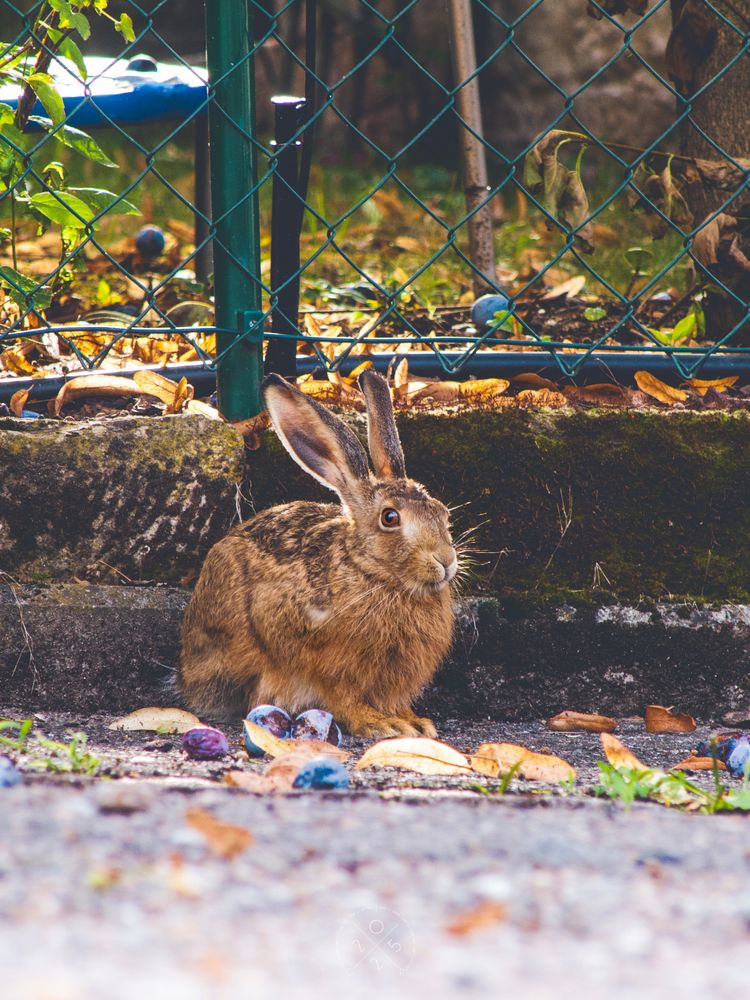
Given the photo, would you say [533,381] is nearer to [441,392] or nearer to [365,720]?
[441,392]

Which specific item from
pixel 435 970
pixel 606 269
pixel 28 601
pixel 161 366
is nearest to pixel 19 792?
pixel 435 970

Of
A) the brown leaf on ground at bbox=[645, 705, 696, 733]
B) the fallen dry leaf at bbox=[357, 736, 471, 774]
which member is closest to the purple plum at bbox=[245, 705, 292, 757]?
the fallen dry leaf at bbox=[357, 736, 471, 774]

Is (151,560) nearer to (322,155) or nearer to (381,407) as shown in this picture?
(381,407)

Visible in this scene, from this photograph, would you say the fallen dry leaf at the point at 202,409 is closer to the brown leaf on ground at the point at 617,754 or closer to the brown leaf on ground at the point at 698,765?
the brown leaf on ground at the point at 617,754

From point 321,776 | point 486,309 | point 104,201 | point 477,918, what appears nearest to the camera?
point 477,918

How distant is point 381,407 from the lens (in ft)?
10.2

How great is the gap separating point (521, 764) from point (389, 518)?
728 mm

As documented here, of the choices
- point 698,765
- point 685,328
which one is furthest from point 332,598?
point 685,328

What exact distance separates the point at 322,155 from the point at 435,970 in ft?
24.3

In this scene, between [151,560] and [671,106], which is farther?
[671,106]

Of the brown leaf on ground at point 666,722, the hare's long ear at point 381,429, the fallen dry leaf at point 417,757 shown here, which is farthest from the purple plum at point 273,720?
the brown leaf on ground at point 666,722

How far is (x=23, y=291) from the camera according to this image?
3.32m

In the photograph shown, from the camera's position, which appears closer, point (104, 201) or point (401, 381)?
point (104, 201)

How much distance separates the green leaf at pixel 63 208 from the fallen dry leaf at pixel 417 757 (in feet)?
5.15
